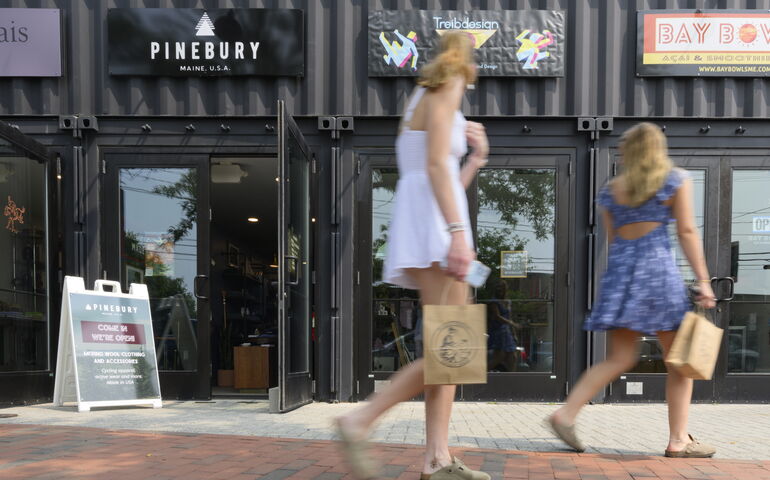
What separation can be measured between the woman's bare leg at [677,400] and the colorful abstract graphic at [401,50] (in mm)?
3739

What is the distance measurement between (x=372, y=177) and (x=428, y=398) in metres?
3.72

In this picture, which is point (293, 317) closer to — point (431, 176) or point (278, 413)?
point (278, 413)

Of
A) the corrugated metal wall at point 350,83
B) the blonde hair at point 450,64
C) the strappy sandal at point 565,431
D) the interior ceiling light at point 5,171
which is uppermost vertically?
the corrugated metal wall at point 350,83

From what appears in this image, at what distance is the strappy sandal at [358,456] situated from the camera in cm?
205

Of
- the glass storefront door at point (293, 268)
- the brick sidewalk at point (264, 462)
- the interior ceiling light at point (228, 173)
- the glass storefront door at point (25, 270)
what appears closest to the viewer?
the brick sidewalk at point (264, 462)

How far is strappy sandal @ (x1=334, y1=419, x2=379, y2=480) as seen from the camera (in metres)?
2.05

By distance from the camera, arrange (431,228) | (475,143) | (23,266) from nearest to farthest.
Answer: (431,228)
(475,143)
(23,266)

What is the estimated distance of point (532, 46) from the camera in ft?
18.6

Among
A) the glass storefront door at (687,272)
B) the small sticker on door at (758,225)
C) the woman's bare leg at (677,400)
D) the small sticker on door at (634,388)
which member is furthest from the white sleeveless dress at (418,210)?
the small sticker on door at (758,225)

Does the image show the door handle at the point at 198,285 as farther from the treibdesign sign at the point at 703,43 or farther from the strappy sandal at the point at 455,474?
the treibdesign sign at the point at 703,43

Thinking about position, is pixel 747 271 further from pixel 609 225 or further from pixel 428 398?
pixel 428 398

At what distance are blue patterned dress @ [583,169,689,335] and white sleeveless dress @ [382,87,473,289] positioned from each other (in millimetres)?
1188

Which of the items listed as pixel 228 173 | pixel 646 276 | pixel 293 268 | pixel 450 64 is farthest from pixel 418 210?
pixel 228 173

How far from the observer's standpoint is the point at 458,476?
7.21 feet
